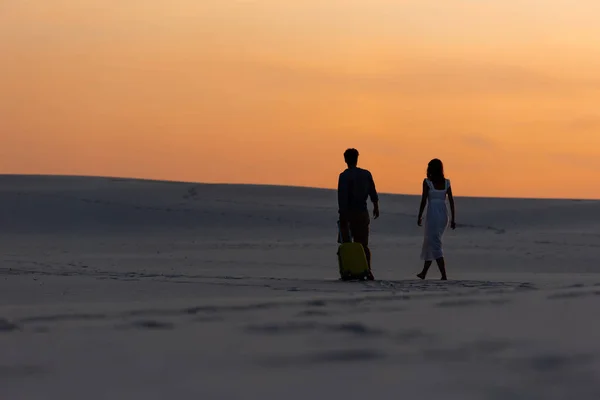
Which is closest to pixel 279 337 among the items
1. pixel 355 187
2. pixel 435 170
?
pixel 355 187

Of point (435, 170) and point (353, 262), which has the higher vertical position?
point (435, 170)

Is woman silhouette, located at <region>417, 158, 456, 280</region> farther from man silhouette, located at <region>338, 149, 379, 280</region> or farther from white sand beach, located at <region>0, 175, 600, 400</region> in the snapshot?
white sand beach, located at <region>0, 175, 600, 400</region>

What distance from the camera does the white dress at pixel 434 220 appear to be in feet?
36.5

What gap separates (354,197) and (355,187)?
10cm

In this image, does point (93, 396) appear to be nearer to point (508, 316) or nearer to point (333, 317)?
point (333, 317)

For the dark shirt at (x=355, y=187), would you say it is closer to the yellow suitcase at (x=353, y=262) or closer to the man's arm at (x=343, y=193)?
the man's arm at (x=343, y=193)

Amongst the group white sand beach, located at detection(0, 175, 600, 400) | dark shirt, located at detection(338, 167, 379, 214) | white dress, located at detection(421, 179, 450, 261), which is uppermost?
dark shirt, located at detection(338, 167, 379, 214)

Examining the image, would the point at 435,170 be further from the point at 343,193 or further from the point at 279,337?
the point at 279,337

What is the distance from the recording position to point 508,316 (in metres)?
5.77

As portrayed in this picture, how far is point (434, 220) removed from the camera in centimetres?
1116

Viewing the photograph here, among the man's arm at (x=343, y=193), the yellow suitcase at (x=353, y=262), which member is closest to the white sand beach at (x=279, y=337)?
the yellow suitcase at (x=353, y=262)

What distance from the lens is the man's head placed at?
35.6 feet

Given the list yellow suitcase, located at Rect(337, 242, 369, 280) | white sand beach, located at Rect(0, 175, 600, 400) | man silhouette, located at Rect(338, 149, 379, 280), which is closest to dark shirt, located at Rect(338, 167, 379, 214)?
man silhouette, located at Rect(338, 149, 379, 280)

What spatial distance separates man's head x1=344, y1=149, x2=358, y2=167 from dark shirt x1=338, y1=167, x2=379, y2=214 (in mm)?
58
